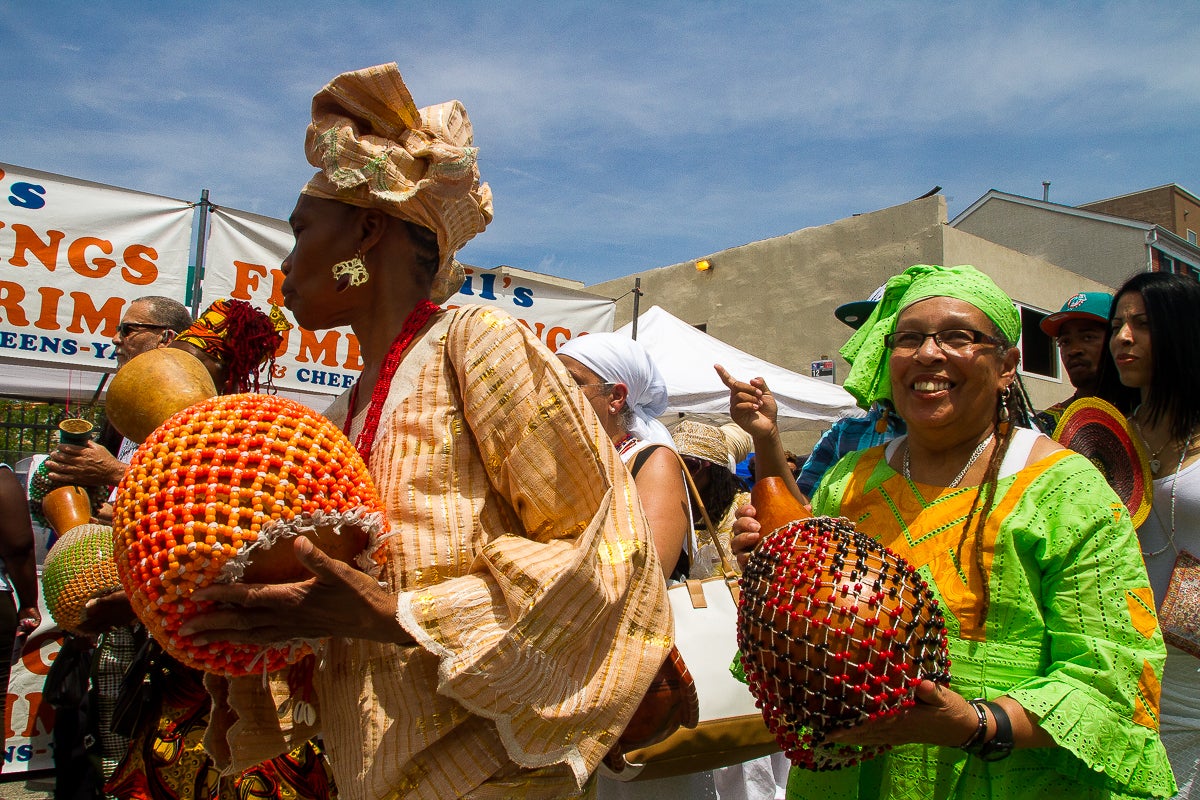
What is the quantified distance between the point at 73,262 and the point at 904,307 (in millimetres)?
5206

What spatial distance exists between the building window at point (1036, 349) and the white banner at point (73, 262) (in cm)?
1492

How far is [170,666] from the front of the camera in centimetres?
314

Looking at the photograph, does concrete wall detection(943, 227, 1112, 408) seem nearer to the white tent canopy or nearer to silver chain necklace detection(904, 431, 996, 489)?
the white tent canopy

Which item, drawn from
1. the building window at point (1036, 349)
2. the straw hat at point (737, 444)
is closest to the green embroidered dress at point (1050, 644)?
the straw hat at point (737, 444)

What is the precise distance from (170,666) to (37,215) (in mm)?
3620

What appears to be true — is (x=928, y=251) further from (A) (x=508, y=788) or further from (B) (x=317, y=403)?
(A) (x=508, y=788)

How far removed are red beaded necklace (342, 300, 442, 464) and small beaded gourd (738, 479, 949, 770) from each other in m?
0.88

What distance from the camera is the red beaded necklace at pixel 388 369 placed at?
70.7 inches

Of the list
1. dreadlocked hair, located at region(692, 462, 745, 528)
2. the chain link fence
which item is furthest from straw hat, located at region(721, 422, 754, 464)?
the chain link fence

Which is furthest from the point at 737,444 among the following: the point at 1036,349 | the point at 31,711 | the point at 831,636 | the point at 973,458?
the point at 1036,349

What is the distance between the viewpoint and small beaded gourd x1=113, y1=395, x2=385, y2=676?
136 cm

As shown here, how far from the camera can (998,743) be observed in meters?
1.79

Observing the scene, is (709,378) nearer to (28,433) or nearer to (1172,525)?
(1172,525)

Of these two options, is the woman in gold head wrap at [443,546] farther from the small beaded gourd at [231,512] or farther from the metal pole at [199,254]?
the metal pole at [199,254]
